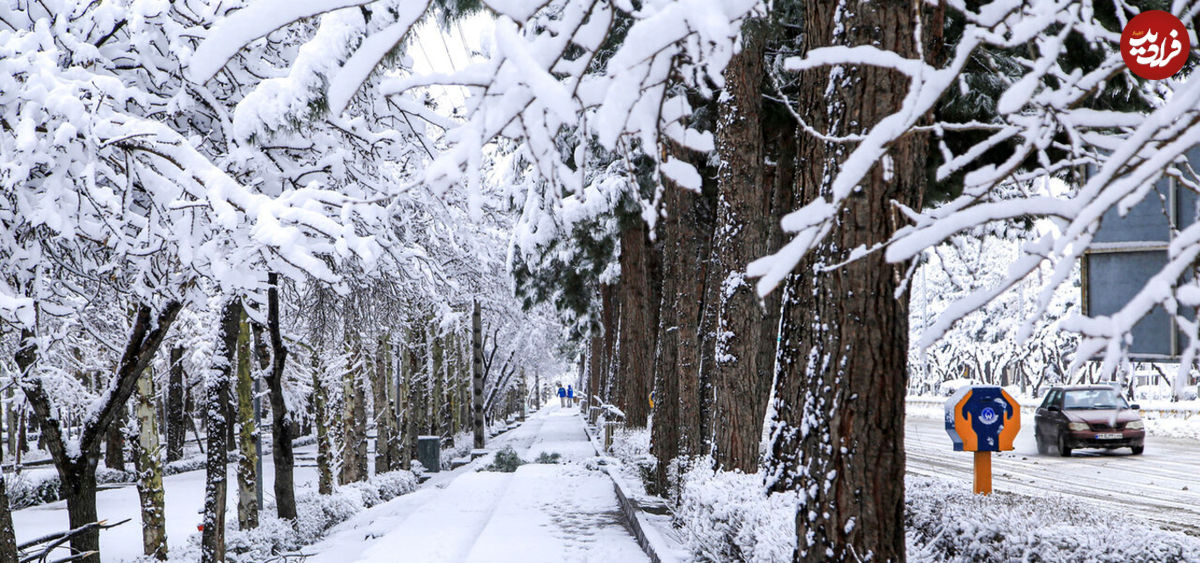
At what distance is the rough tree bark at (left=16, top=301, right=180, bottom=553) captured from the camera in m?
7.22

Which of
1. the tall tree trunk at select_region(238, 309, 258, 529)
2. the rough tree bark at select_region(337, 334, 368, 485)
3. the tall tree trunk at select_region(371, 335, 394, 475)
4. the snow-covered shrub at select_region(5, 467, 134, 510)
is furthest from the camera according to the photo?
the tall tree trunk at select_region(371, 335, 394, 475)

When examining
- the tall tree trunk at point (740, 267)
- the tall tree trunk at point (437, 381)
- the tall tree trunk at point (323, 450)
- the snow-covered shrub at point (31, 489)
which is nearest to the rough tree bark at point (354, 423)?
the tall tree trunk at point (323, 450)

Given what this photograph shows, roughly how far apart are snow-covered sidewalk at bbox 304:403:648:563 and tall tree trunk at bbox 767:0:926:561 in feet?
20.0

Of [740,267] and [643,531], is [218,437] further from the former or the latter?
[740,267]

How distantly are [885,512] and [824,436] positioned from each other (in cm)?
45

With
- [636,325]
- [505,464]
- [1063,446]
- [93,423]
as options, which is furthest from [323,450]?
[1063,446]

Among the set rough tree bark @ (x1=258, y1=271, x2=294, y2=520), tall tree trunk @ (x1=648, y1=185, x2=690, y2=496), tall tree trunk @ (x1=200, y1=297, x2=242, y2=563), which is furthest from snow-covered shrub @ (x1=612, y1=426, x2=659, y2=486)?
tall tree trunk @ (x1=200, y1=297, x2=242, y2=563)

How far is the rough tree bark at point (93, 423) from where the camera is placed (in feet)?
23.7

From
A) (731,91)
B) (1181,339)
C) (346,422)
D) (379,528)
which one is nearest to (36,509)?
(346,422)

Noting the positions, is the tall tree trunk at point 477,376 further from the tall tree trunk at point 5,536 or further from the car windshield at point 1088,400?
the tall tree trunk at point 5,536

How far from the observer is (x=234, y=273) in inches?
183

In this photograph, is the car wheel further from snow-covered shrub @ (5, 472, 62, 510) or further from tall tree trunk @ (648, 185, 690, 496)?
snow-covered shrub @ (5, 472, 62, 510)

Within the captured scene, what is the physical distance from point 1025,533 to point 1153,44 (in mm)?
4921

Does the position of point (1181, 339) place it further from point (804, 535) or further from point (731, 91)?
point (731, 91)
